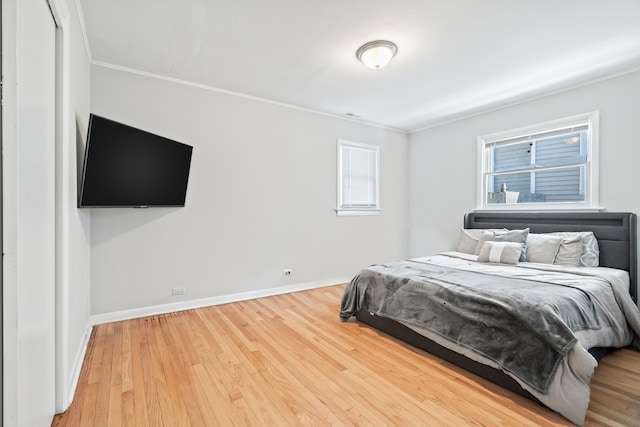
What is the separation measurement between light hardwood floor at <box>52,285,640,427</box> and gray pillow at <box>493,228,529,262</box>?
1.26 meters

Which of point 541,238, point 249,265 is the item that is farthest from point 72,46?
point 541,238

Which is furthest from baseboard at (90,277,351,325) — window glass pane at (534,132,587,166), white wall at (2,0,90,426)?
window glass pane at (534,132,587,166)

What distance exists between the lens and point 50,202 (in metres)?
1.61

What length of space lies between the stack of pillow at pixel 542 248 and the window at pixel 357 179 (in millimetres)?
1974

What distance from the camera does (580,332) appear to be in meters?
2.06

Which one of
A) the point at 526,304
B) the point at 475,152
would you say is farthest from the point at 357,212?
the point at 526,304

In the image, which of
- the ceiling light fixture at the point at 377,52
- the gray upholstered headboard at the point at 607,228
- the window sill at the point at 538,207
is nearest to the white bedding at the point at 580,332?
the gray upholstered headboard at the point at 607,228

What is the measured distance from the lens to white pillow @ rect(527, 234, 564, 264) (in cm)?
333

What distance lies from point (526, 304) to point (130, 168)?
134 inches

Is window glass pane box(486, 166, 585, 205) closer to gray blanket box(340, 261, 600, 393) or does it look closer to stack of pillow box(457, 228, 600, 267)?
stack of pillow box(457, 228, 600, 267)

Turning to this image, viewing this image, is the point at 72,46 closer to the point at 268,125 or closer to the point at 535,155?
the point at 268,125

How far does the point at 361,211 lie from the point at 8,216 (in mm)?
4457

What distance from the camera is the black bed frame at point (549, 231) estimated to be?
217 cm

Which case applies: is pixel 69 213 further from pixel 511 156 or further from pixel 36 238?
pixel 511 156
